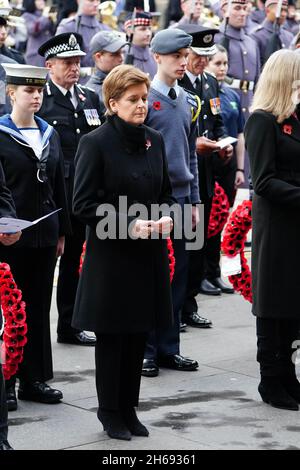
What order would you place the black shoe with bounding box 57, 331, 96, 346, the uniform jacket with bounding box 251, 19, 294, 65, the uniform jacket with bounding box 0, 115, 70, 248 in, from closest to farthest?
the uniform jacket with bounding box 0, 115, 70, 248 → the black shoe with bounding box 57, 331, 96, 346 → the uniform jacket with bounding box 251, 19, 294, 65

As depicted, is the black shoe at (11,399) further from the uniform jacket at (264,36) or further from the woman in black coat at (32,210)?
the uniform jacket at (264,36)

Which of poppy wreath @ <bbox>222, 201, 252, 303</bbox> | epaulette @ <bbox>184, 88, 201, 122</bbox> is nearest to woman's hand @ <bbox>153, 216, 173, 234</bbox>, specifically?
poppy wreath @ <bbox>222, 201, 252, 303</bbox>

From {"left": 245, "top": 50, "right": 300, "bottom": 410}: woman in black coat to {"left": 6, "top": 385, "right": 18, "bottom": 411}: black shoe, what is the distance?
1.38m

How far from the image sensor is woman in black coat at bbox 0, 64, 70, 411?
256 inches

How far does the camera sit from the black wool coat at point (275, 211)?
20.4 ft

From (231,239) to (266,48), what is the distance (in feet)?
19.0

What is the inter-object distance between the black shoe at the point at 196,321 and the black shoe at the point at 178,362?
3.77 ft

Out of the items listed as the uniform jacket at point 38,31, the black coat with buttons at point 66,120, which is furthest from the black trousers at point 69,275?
the uniform jacket at point 38,31

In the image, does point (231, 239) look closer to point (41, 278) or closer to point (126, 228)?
point (41, 278)

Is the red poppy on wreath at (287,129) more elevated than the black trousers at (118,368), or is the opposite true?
the red poppy on wreath at (287,129)

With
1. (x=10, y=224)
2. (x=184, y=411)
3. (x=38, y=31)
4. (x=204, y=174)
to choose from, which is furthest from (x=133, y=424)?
→ (x=38, y=31)

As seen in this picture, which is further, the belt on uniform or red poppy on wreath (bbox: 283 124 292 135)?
the belt on uniform

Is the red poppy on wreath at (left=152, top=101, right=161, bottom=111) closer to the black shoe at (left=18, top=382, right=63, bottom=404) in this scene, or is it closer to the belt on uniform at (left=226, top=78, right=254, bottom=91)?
the black shoe at (left=18, top=382, right=63, bottom=404)

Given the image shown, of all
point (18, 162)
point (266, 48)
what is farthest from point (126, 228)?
point (266, 48)
